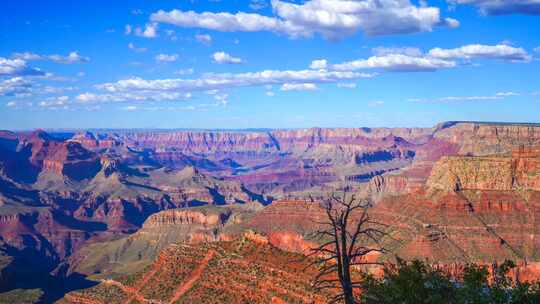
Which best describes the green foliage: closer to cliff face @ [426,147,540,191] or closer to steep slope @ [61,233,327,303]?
steep slope @ [61,233,327,303]

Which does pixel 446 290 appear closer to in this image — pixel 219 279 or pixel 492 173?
pixel 219 279

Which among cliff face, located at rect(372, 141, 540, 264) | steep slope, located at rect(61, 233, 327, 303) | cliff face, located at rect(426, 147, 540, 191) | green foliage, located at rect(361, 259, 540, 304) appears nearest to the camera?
green foliage, located at rect(361, 259, 540, 304)

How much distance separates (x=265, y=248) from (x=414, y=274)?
5491 cm

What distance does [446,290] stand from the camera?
107 feet

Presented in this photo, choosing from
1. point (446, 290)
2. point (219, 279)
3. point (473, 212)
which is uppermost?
point (446, 290)

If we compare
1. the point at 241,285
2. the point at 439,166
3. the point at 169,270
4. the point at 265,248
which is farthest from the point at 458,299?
the point at 439,166

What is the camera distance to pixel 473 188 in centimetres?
13662

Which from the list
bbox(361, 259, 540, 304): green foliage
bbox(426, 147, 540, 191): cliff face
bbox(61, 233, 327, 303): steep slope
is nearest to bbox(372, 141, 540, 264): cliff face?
bbox(426, 147, 540, 191): cliff face

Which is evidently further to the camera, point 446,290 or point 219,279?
point 219,279

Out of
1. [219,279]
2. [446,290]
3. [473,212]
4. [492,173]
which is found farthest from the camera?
[492,173]

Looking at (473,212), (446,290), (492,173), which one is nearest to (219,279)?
(446,290)

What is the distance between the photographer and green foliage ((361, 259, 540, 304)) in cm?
3053

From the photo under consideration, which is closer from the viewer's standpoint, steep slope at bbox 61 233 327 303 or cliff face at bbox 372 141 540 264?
steep slope at bbox 61 233 327 303

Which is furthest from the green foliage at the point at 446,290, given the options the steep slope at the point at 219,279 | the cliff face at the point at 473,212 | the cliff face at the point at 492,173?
the cliff face at the point at 492,173
